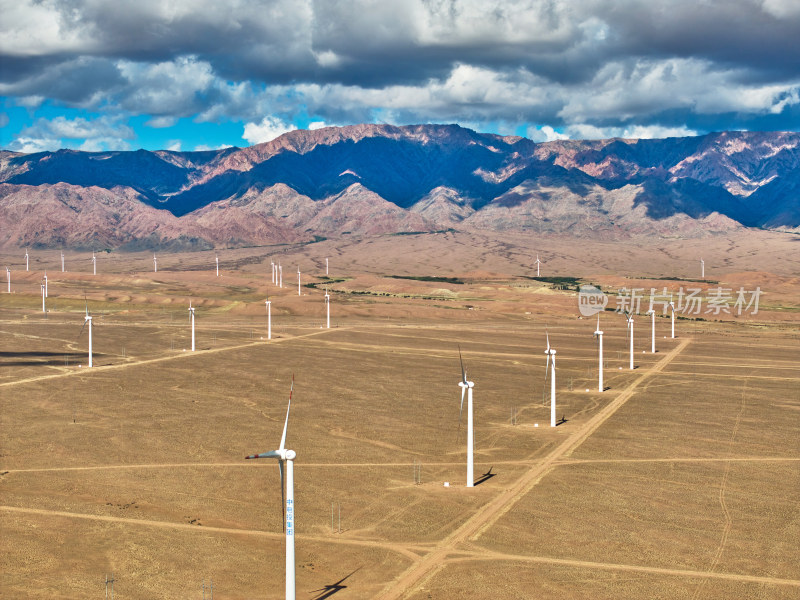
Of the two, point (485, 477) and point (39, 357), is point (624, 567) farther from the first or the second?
point (39, 357)

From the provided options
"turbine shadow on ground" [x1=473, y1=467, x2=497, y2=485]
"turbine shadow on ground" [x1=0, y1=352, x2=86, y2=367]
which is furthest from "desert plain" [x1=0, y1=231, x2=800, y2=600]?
"turbine shadow on ground" [x1=473, y1=467, x2=497, y2=485]

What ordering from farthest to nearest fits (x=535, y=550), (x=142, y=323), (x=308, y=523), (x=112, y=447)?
(x=142, y=323) → (x=112, y=447) → (x=308, y=523) → (x=535, y=550)

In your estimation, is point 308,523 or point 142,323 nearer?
point 308,523

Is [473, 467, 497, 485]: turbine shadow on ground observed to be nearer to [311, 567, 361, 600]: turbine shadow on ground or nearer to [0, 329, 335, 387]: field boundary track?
[311, 567, 361, 600]: turbine shadow on ground

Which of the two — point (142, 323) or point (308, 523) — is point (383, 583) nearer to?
point (308, 523)

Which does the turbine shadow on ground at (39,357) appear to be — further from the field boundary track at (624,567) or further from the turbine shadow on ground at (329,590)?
the field boundary track at (624,567)

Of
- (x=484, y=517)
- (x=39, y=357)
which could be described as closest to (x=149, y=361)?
(x=39, y=357)

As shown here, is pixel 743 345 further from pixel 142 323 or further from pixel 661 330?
pixel 142 323

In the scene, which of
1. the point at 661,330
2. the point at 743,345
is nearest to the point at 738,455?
the point at 743,345

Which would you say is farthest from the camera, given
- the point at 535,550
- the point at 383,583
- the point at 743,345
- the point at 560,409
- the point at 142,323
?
the point at 142,323

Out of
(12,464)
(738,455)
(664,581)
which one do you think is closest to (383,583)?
(664,581)
